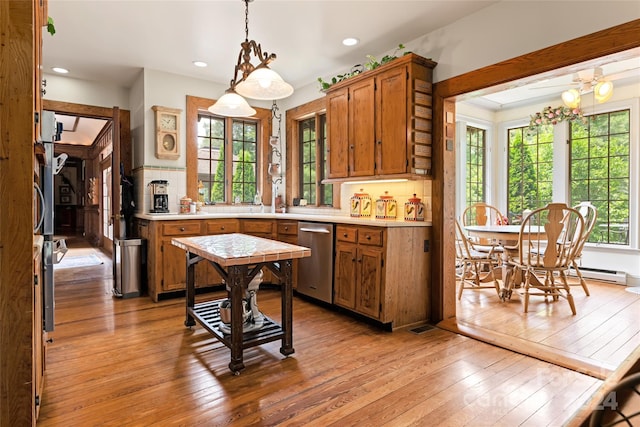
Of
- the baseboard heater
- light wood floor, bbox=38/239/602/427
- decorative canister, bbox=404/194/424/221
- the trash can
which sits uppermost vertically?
decorative canister, bbox=404/194/424/221

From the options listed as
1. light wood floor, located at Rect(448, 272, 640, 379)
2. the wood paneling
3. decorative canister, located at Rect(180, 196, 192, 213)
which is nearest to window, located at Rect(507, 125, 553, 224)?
light wood floor, located at Rect(448, 272, 640, 379)

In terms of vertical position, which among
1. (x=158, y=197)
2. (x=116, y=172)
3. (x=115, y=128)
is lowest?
(x=158, y=197)

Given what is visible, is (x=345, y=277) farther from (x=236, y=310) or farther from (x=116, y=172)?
(x=116, y=172)

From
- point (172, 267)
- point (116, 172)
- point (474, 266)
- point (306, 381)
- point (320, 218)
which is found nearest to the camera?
point (306, 381)

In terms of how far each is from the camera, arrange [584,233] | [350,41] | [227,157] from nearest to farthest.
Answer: [350,41] < [584,233] < [227,157]

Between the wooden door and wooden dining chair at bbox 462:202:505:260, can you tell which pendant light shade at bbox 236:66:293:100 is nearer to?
the wooden door

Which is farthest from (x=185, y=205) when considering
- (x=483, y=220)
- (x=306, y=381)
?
(x=483, y=220)

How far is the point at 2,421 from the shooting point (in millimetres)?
1350

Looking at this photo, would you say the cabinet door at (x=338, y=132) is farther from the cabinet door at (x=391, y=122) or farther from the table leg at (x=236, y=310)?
the table leg at (x=236, y=310)

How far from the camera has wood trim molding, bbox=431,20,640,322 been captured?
7.43 ft

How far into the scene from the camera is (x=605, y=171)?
5.05 metres

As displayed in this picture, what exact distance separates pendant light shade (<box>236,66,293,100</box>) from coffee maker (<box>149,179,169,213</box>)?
227cm

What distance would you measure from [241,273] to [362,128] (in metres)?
2.07

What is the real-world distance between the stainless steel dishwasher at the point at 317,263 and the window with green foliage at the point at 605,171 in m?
3.87
